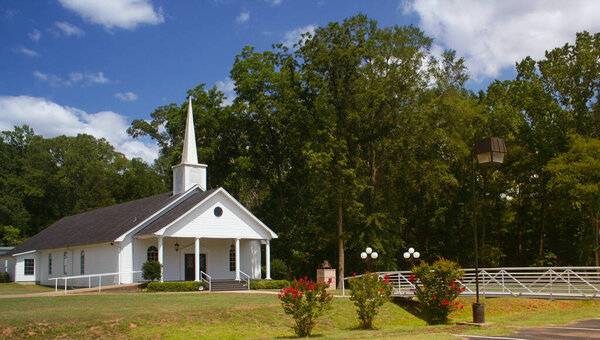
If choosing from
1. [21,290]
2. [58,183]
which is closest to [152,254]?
[21,290]

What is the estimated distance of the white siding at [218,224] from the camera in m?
31.7

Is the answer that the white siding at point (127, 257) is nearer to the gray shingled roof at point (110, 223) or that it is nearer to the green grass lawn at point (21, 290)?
the gray shingled roof at point (110, 223)

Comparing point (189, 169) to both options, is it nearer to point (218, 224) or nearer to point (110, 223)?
point (218, 224)

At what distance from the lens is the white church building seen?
31.6 metres

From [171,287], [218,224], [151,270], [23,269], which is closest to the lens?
[171,287]

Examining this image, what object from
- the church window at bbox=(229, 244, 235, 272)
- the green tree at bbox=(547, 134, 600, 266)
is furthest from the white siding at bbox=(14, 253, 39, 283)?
the green tree at bbox=(547, 134, 600, 266)

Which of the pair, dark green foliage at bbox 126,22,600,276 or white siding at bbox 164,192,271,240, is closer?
white siding at bbox 164,192,271,240

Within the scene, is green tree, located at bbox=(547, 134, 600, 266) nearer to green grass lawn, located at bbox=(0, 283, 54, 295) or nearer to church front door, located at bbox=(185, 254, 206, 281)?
church front door, located at bbox=(185, 254, 206, 281)

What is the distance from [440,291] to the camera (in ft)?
61.7

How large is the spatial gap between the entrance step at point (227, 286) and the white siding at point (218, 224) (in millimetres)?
2673

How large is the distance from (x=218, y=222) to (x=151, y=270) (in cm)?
500

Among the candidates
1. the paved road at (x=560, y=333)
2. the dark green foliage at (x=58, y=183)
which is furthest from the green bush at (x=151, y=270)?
the dark green foliage at (x=58, y=183)

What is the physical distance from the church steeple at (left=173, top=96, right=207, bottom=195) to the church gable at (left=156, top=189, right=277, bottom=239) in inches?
160

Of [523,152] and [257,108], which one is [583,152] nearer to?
[523,152]
